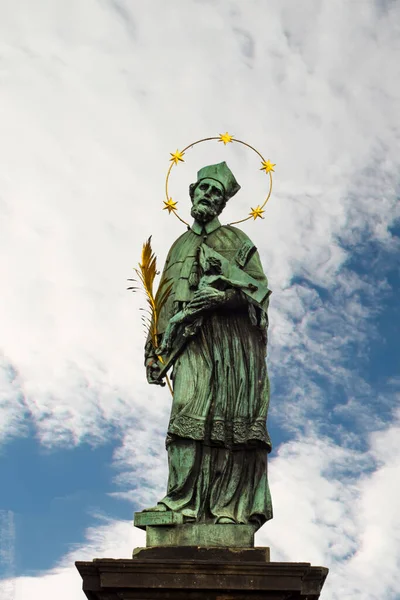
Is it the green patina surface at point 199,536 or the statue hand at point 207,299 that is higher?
the statue hand at point 207,299

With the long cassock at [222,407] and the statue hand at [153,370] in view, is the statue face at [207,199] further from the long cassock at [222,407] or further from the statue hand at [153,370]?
the statue hand at [153,370]

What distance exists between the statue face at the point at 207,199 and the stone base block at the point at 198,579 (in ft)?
→ 14.7

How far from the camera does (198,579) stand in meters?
8.41

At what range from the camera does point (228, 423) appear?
9914 mm

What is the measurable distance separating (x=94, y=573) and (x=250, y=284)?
3752 mm

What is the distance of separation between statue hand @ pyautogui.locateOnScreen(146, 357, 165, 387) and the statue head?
1942 millimetres

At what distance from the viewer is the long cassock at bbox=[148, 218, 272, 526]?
956 cm

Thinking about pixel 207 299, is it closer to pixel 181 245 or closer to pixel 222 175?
pixel 181 245

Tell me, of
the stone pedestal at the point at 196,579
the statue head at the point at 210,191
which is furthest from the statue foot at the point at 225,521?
the statue head at the point at 210,191

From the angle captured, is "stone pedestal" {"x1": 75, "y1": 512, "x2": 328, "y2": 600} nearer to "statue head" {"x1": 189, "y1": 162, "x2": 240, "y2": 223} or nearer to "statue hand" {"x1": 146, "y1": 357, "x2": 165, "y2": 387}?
"statue hand" {"x1": 146, "y1": 357, "x2": 165, "y2": 387}

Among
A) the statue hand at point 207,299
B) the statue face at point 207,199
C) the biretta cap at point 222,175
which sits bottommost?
the statue hand at point 207,299

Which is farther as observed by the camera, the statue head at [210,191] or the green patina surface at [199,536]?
the statue head at [210,191]

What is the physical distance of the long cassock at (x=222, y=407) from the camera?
956cm

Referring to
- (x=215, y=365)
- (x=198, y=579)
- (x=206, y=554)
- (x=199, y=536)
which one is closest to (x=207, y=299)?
(x=215, y=365)
